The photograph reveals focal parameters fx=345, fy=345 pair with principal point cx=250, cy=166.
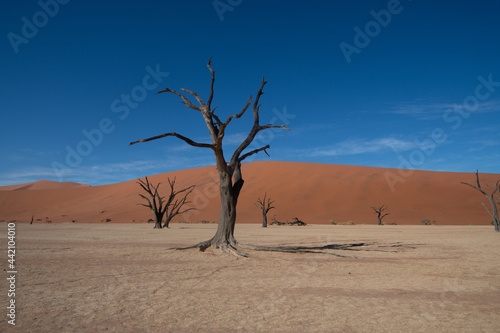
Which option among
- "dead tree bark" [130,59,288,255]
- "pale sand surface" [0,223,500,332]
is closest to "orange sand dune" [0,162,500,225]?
"dead tree bark" [130,59,288,255]

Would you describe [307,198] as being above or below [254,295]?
above

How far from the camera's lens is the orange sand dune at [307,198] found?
4022cm

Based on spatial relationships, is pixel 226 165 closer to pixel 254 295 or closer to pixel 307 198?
pixel 254 295

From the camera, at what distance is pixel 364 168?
2459 inches

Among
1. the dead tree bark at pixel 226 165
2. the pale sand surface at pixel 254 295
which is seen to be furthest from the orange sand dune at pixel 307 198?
the pale sand surface at pixel 254 295

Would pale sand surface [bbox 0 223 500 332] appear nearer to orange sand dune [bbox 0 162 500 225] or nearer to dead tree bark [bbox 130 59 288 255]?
dead tree bark [bbox 130 59 288 255]

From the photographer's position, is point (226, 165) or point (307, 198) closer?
point (226, 165)

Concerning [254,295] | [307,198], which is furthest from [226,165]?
[307,198]

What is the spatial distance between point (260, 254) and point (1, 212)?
6151 centimetres

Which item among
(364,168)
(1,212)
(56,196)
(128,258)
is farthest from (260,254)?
(56,196)

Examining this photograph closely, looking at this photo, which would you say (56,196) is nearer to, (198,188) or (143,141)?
(198,188)

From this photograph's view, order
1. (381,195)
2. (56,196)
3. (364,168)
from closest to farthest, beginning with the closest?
(381,195), (364,168), (56,196)

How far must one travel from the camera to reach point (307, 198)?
46938 millimetres

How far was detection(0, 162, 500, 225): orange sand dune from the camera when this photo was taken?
40.2 meters
